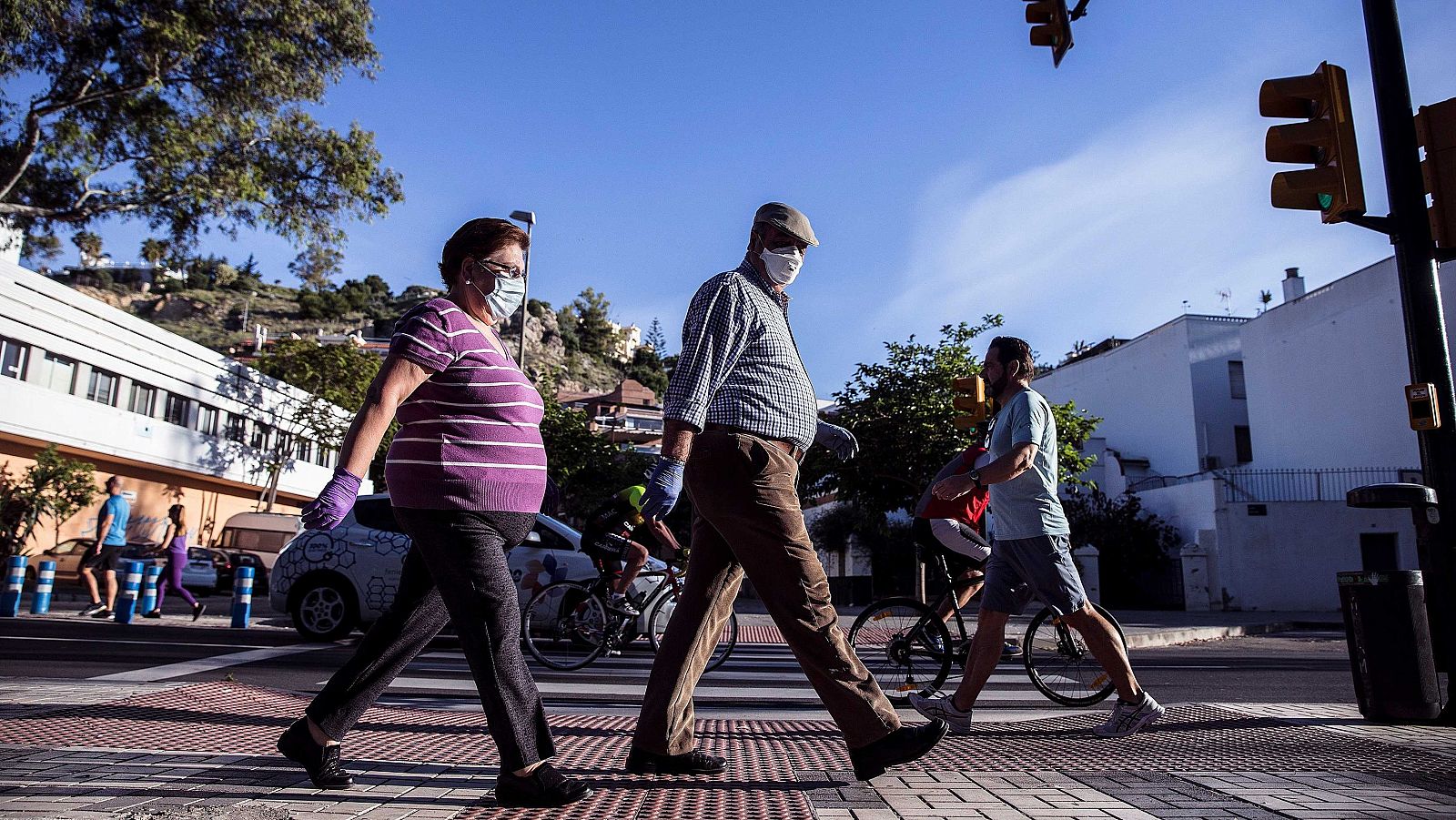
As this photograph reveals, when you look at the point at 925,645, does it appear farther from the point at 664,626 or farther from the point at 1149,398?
the point at 1149,398

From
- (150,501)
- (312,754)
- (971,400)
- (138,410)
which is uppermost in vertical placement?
(138,410)

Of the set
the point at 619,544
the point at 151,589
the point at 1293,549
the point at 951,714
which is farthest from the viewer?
the point at 1293,549

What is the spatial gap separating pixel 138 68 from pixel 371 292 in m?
170

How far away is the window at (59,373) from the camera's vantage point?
1187 inches

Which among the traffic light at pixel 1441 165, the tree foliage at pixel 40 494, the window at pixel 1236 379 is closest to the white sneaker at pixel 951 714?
the traffic light at pixel 1441 165

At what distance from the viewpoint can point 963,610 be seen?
6801 mm

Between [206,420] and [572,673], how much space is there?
35909mm

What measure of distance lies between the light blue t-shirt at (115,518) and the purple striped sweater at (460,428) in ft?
39.4

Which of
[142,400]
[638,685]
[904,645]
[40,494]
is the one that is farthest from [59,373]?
[904,645]

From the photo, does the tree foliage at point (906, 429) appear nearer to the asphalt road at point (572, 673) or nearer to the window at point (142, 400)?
the asphalt road at point (572, 673)

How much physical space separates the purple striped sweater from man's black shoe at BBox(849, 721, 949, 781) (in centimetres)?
134

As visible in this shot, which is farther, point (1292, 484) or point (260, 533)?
point (260, 533)

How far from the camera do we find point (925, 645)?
6.59 m

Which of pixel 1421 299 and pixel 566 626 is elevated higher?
pixel 1421 299
